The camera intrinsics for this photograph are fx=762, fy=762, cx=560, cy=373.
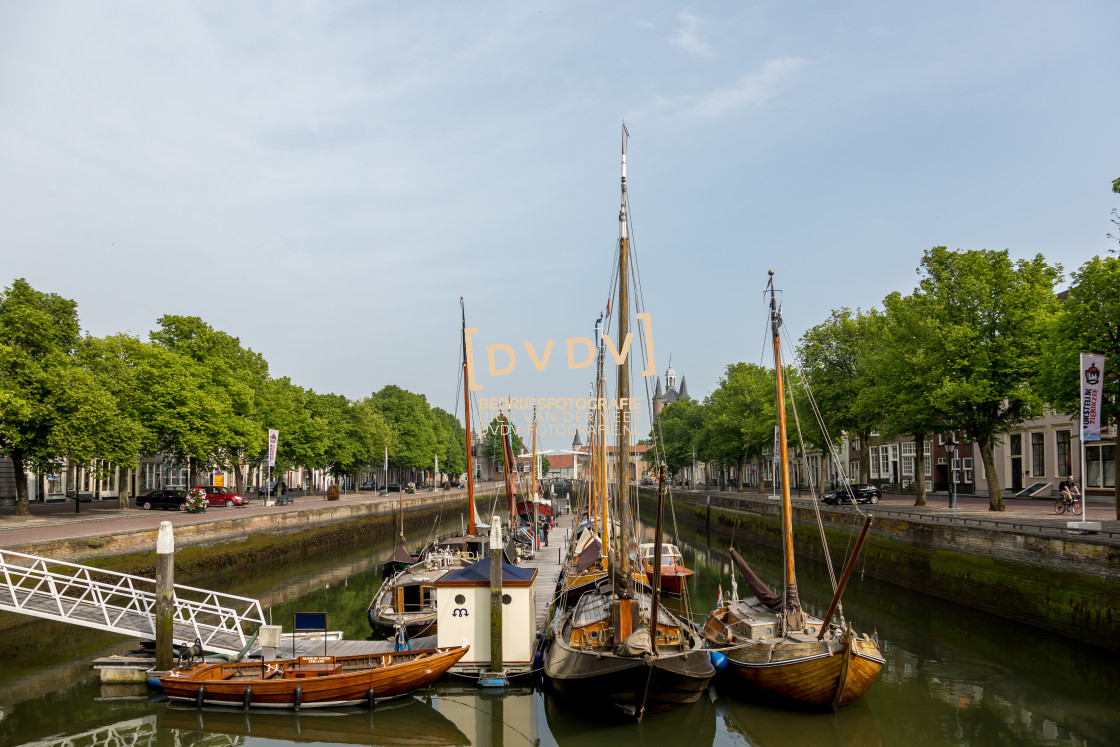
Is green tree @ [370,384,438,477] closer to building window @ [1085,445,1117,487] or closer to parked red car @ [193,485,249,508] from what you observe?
parked red car @ [193,485,249,508]

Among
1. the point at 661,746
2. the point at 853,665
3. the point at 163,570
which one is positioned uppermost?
the point at 163,570

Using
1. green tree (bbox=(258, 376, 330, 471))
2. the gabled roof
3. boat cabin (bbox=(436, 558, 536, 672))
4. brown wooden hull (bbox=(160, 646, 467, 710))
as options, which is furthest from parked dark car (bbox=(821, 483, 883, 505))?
green tree (bbox=(258, 376, 330, 471))

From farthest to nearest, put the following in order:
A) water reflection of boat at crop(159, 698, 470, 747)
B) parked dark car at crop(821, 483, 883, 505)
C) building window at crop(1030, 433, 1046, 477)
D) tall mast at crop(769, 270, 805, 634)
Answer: building window at crop(1030, 433, 1046, 477) → parked dark car at crop(821, 483, 883, 505) → tall mast at crop(769, 270, 805, 634) → water reflection of boat at crop(159, 698, 470, 747)

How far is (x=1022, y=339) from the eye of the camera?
1368 inches

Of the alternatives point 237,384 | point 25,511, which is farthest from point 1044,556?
point 237,384

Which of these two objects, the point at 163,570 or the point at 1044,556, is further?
the point at 1044,556

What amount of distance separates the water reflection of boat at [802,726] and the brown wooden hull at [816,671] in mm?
319

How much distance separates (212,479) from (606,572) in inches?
2152

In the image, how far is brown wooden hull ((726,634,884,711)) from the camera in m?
15.3

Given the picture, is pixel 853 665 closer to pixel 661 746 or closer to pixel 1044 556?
Answer: pixel 661 746

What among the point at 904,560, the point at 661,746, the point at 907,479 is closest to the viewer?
the point at 661,746

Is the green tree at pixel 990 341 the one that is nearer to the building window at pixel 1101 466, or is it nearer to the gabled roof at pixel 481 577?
the building window at pixel 1101 466

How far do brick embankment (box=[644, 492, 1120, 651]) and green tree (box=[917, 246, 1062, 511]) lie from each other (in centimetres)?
468

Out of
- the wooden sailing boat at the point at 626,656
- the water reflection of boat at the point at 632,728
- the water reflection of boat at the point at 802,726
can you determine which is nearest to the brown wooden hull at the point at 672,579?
the wooden sailing boat at the point at 626,656
